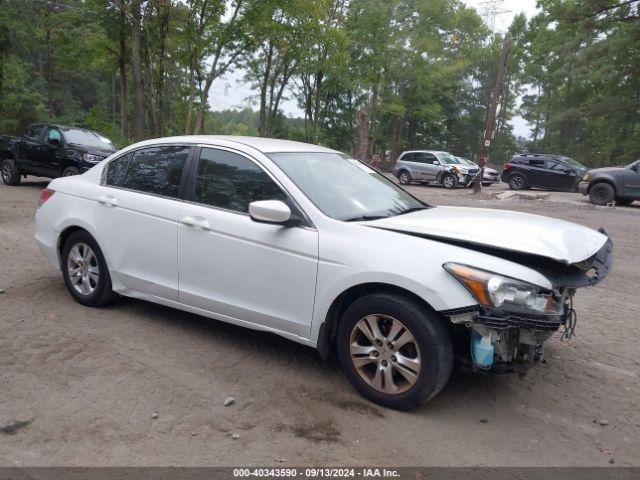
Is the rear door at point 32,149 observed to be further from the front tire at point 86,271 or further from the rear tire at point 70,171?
the front tire at point 86,271

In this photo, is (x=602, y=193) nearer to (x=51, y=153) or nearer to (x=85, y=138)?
(x=85, y=138)

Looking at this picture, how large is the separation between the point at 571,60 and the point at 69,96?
45.2 meters

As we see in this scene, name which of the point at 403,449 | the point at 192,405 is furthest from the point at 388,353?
the point at 192,405

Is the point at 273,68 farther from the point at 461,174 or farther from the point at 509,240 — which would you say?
the point at 509,240

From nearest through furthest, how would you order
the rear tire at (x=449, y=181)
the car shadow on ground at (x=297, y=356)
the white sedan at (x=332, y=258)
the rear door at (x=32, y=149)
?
the white sedan at (x=332, y=258)
the car shadow on ground at (x=297, y=356)
the rear door at (x=32, y=149)
the rear tire at (x=449, y=181)

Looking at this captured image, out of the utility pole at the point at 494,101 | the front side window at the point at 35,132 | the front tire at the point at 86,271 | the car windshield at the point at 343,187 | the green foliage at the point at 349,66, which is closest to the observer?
the car windshield at the point at 343,187

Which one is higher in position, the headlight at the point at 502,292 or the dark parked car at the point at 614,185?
the dark parked car at the point at 614,185

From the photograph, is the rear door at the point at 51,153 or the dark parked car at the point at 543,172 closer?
the rear door at the point at 51,153

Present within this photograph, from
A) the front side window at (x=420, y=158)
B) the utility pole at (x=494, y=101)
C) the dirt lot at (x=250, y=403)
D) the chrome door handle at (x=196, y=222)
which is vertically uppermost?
the utility pole at (x=494, y=101)

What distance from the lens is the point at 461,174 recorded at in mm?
24938

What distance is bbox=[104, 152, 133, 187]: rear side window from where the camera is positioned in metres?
4.96

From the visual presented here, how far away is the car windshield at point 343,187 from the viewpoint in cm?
390

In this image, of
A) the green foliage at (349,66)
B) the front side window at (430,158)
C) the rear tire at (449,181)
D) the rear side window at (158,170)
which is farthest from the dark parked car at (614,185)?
the rear side window at (158,170)

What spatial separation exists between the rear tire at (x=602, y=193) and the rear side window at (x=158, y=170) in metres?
15.8
